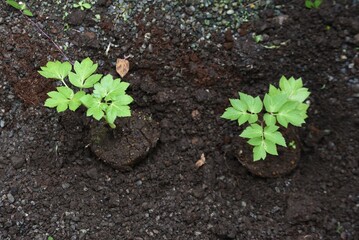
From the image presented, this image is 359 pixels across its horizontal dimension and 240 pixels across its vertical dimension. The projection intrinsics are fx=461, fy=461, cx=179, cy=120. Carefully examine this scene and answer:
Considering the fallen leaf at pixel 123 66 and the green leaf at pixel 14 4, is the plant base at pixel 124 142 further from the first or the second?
the green leaf at pixel 14 4

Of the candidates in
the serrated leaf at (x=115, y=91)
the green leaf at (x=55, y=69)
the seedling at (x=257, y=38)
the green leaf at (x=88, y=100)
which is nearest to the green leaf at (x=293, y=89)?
the seedling at (x=257, y=38)

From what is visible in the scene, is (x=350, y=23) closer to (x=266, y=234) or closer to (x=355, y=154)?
(x=355, y=154)

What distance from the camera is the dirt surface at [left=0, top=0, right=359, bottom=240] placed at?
7.14 ft

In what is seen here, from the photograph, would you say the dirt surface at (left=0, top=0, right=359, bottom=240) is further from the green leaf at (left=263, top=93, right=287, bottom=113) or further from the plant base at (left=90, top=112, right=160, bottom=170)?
the green leaf at (left=263, top=93, right=287, bottom=113)

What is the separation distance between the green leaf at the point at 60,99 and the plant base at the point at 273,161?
0.89m

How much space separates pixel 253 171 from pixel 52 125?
103 cm

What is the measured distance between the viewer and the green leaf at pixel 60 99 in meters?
1.92

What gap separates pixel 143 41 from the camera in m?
2.39

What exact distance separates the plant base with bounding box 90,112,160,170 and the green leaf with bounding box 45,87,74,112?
382mm

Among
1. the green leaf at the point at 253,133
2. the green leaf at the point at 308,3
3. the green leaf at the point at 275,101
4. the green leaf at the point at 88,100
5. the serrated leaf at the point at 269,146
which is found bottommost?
the serrated leaf at the point at 269,146

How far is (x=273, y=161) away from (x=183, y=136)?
0.47m

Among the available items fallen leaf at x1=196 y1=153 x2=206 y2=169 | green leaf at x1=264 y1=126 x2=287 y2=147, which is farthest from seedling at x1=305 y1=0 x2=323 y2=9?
fallen leaf at x1=196 y1=153 x2=206 y2=169

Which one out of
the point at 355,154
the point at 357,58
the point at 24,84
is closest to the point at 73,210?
the point at 24,84

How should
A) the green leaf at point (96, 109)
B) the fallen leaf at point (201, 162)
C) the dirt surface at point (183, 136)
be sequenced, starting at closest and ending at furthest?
the green leaf at point (96, 109), the dirt surface at point (183, 136), the fallen leaf at point (201, 162)
